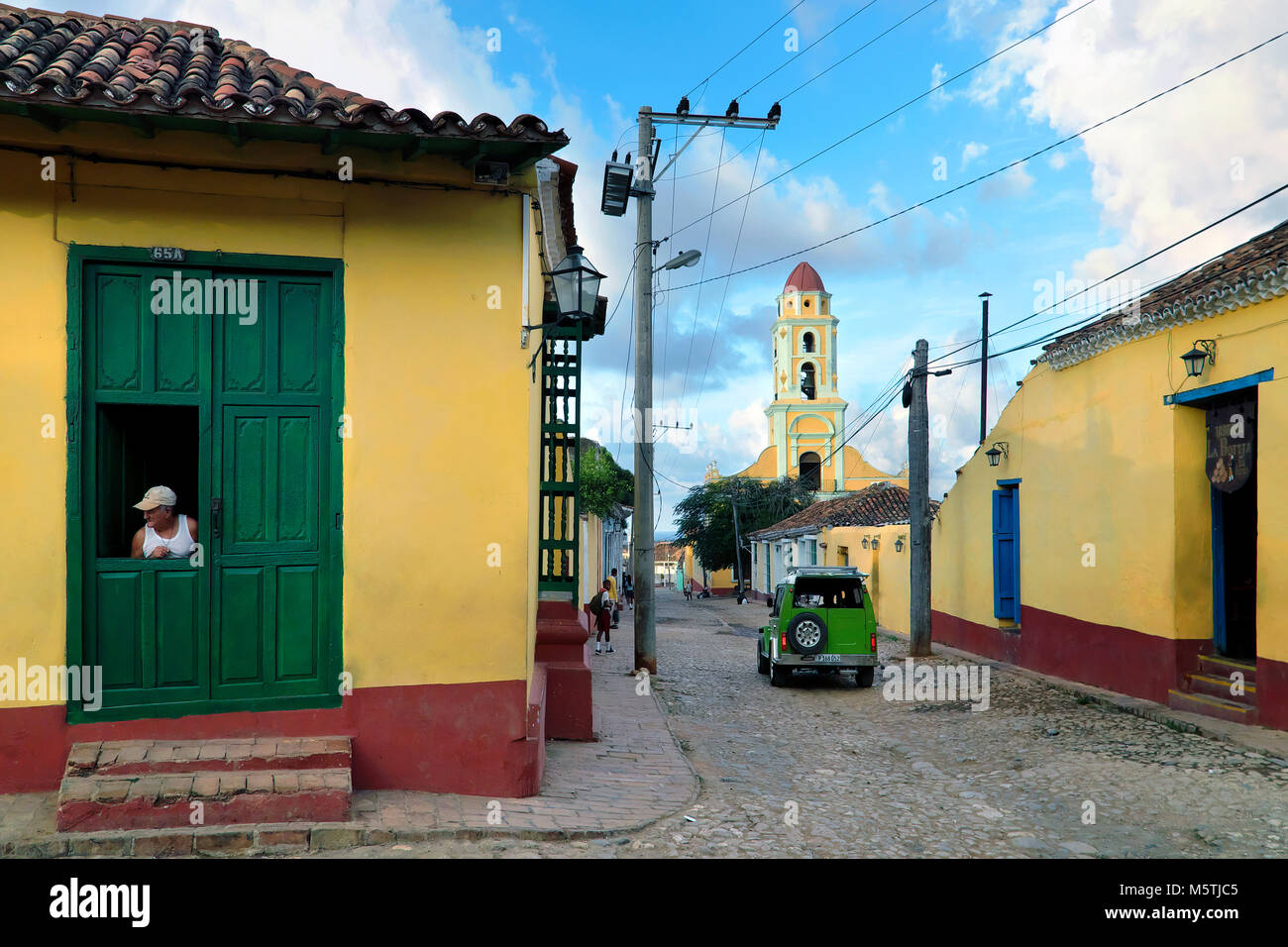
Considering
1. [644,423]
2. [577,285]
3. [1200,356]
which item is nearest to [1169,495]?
[1200,356]

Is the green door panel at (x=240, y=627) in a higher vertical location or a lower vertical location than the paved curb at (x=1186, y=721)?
higher

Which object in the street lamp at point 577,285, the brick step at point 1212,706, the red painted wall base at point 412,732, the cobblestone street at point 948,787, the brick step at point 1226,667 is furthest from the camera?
the brick step at point 1226,667

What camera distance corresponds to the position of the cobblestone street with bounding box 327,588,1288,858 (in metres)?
5.66

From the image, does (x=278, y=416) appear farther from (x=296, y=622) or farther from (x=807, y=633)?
(x=807, y=633)

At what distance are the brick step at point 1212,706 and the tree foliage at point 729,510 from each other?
36569 millimetres

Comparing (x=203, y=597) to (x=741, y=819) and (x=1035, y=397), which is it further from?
(x=1035, y=397)

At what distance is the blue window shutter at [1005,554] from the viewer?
15469 mm

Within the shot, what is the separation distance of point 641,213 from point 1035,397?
22.3ft

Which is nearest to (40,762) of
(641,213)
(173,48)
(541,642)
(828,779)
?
(541,642)

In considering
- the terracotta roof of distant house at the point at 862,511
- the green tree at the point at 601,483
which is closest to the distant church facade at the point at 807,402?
the terracotta roof of distant house at the point at 862,511

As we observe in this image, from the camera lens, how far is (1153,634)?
10.5 meters

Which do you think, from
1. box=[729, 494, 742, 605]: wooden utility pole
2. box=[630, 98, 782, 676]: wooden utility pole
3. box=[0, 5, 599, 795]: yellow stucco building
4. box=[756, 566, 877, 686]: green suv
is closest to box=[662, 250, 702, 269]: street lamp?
box=[630, 98, 782, 676]: wooden utility pole

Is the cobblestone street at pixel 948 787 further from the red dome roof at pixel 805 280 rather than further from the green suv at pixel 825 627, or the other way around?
the red dome roof at pixel 805 280

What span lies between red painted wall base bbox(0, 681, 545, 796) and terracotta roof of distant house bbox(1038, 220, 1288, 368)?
306 inches
